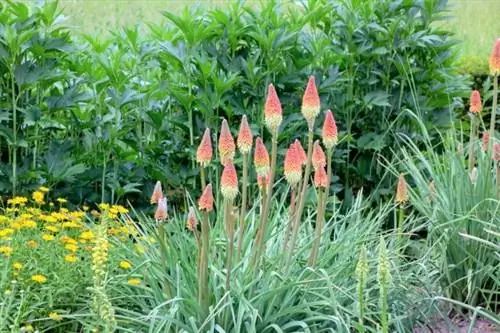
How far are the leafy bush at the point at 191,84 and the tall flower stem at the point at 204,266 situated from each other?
85.3 inches

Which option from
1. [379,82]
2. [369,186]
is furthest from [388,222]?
[379,82]

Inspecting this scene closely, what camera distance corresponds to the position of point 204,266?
366cm

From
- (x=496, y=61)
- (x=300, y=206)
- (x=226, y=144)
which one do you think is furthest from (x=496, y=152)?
(x=226, y=144)

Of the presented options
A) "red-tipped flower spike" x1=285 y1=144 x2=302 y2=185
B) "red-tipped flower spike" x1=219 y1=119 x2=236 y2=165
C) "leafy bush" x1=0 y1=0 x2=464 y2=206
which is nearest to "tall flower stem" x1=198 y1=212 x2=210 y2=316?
"red-tipped flower spike" x1=219 y1=119 x2=236 y2=165

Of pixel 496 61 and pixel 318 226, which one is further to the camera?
pixel 496 61

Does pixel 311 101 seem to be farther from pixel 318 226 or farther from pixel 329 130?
pixel 318 226

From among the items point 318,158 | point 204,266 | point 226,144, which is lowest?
point 204,266

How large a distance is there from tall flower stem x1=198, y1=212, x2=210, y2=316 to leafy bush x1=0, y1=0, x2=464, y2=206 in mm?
2166

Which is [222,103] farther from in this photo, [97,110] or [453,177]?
[453,177]

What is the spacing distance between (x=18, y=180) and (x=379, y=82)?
265cm

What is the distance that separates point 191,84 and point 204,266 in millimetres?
2493

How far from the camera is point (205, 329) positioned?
380cm

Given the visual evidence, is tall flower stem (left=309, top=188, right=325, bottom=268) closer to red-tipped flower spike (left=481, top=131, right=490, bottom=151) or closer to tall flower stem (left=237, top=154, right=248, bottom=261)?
tall flower stem (left=237, top=154, right=248, bottom=261)

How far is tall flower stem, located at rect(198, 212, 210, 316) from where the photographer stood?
360 centimetres
